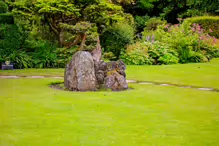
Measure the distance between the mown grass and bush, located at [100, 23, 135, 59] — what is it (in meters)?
8.51

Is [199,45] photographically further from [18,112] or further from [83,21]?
[18,112]

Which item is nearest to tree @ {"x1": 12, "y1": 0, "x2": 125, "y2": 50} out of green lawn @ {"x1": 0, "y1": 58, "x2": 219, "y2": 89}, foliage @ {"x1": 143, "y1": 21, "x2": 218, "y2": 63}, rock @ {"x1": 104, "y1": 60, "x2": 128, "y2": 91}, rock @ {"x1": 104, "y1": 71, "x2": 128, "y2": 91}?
foliage @ {"x1": 143, "y1": 21, "x2": 218, "y2": 63}

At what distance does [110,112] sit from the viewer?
312 inches

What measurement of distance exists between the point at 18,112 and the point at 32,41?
10.1 m

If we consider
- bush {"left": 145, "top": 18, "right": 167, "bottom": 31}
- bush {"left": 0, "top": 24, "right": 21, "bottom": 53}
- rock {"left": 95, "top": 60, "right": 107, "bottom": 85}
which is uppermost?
bush {"left": 145, "top": 18, "right": 167, "bottom": 31}

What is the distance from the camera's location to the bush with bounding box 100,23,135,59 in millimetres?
19297

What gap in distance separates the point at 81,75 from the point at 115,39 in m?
9.05

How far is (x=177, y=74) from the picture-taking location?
46.5 ft

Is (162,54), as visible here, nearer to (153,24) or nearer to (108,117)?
(153,24)

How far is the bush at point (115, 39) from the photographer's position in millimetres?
19297

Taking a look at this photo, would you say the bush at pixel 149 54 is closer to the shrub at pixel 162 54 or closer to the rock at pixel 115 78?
the shrub at pixel 162 54

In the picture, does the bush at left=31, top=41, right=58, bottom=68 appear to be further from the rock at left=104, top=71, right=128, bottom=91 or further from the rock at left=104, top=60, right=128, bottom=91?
the rock at left=104, top=71, right=128, bottom=91

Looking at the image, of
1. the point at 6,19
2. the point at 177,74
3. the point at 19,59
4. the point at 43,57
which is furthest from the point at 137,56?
the point at 6,19

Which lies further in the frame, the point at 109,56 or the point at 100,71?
the point at 109,56
